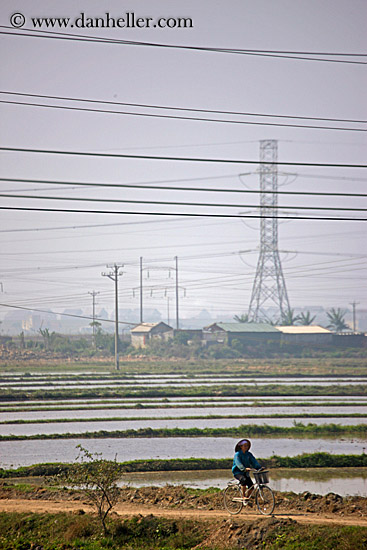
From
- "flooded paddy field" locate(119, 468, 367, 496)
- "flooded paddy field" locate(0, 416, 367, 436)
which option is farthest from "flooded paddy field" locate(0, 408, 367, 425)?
"flooded paddy field" locate(119, 468, 367, 496)

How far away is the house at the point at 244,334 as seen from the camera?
80688 millimetres

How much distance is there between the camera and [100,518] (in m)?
11.8

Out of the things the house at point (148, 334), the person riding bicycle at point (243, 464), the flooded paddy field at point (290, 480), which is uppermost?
the house at point (148, 334)

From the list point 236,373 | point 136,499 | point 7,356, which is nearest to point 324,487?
point 136,499

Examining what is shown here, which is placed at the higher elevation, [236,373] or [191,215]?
[191,215]

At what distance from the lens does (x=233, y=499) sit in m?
11.5

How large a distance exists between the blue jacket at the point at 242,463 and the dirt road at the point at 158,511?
98 cm

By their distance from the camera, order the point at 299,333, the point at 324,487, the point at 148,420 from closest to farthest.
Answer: the point at 324,487
the point at 148,420
the point at 299,333

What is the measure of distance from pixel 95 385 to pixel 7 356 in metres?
38.1

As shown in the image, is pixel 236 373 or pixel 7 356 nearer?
pixel 236 373

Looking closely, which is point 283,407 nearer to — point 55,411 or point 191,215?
point 55,411

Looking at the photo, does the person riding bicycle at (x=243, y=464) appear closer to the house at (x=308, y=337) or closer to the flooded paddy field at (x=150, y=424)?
the flooded paddy field at (x=150, y=424)

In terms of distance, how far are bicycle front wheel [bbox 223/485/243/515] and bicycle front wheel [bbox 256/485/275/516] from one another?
40 centimetres

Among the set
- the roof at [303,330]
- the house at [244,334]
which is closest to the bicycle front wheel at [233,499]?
the house at [244,334]
